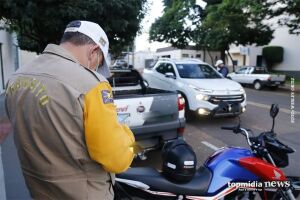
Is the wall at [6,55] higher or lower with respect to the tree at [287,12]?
lower

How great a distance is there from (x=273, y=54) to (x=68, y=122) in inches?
1302

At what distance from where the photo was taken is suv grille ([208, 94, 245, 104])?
8359 mm

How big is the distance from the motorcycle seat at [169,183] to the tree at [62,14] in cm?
730

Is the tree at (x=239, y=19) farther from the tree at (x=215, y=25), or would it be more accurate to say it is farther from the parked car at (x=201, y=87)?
the parked car at (x=201, y=87)

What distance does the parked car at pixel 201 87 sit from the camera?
27.5 feet

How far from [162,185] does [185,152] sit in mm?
340

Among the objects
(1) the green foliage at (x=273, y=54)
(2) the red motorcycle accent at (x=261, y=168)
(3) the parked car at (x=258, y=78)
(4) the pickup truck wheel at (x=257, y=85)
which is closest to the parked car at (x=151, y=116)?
(2) the red motorcycle accent at (x=261, y=168)

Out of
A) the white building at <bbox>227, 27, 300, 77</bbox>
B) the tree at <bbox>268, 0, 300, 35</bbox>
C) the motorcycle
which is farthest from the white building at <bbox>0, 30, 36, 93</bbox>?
the white building at <bbox>227, 27, 300, 77</bbox>

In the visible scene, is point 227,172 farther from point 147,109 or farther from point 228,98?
point 228,98

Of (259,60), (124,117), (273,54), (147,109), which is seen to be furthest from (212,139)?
(259,60)

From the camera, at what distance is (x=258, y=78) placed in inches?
787

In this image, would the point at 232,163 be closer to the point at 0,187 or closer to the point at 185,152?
the point at 185,152

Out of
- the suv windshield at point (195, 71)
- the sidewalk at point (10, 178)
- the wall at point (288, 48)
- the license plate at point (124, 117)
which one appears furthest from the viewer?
the wall at point (288, 48)

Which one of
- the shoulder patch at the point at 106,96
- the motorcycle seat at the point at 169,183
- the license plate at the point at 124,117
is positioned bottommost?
the motorcycle seat at the point at 169,183
